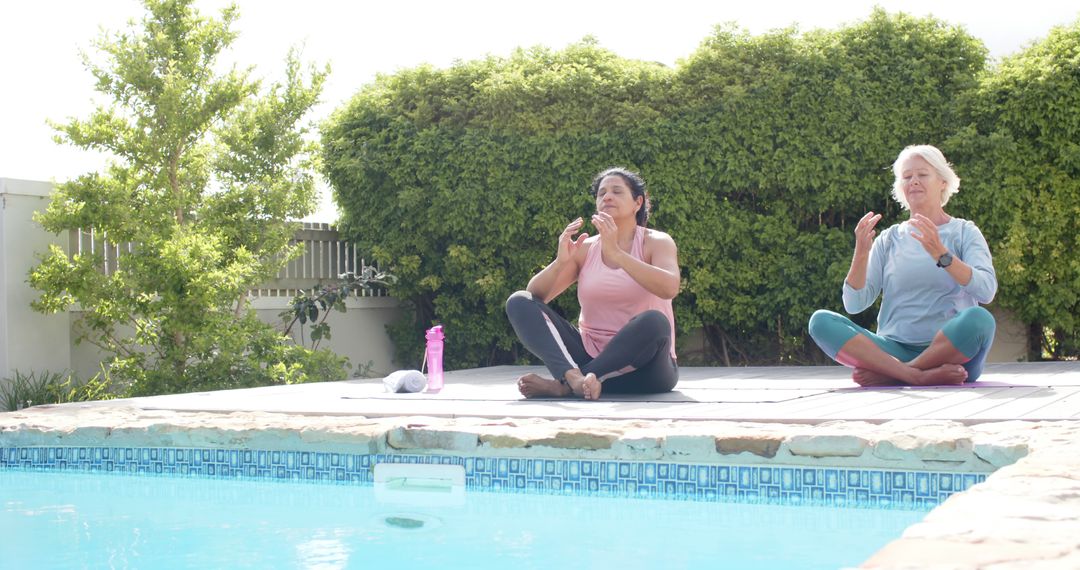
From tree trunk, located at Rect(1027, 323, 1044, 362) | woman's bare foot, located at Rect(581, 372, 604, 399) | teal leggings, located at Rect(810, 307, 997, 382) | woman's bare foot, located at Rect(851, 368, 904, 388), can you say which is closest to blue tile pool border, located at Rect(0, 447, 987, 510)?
woman's bare foot, located at Rect(581, 372, 604, 399)

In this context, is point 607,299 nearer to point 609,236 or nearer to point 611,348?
point 611,348

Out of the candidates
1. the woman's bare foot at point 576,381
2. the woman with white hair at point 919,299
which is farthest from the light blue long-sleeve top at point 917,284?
the woman's bare foot at point 576,381

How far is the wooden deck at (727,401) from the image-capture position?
4.09 meters

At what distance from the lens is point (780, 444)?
3.59 m

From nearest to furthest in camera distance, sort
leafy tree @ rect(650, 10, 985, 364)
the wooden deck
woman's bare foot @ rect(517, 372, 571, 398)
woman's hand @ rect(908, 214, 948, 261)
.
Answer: the wooden deck → woman's hand @ rect(908, 214, 948, 261) → woman's bare foot @ rect(517, 372, 571, 398) → leafy tree @ rect(650, 10, 985, 364)

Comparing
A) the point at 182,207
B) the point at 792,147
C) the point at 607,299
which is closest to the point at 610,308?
the point at 607,299

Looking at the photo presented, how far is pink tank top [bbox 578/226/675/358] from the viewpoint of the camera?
16.8ft

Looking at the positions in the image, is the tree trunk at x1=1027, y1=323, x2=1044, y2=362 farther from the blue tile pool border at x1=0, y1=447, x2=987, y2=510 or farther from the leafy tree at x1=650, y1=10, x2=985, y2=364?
the blue tile pool border at x1=0, y1=447, x2=987, y2=510

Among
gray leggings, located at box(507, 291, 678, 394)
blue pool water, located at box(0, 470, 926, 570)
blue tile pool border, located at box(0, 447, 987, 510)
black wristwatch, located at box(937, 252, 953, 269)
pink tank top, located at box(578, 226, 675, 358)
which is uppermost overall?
black wristwatch, located at box(937, 252, 953, 269)

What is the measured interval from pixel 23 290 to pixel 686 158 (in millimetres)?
4663

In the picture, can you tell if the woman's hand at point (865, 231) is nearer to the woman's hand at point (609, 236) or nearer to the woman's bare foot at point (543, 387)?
the woman's hand at point (609, 236)

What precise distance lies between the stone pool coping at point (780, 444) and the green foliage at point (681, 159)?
415 cm

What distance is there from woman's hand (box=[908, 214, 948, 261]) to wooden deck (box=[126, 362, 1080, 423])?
591mm

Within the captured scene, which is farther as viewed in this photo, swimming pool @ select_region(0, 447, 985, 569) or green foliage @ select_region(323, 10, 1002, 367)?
green foliage @ select_region(323, 10, 1002, 367)
